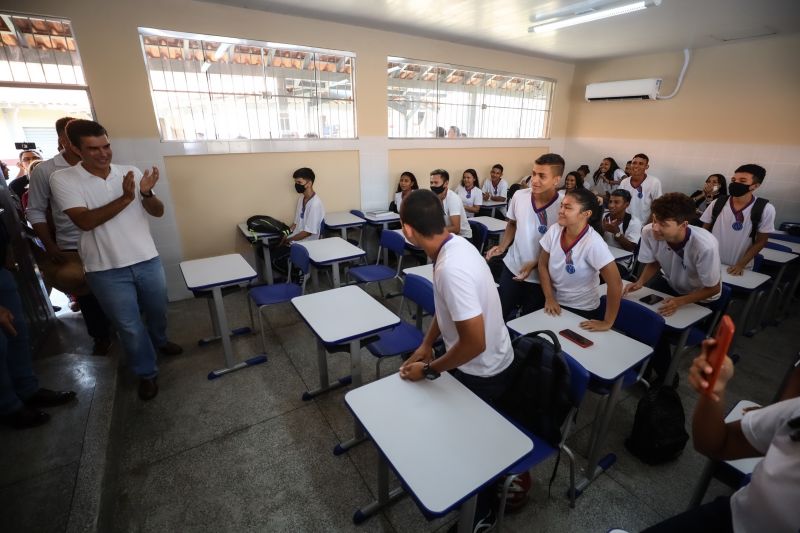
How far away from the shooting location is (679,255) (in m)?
2.37

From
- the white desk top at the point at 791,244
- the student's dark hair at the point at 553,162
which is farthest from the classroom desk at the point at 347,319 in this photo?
the white desk top at the point at 791,244

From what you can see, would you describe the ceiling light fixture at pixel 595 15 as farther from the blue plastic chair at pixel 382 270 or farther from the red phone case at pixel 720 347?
the red phone case at pixel 720 347

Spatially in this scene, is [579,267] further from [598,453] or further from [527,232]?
[598,453]

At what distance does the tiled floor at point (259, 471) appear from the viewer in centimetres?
172

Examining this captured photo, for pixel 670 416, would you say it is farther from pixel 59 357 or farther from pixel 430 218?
pixel 59 357

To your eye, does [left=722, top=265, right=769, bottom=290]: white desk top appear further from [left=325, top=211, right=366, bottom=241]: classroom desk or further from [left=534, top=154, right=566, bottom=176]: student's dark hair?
[left=325, top=211, right=366, bottom=241]: classroom desk

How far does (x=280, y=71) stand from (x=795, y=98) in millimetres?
6501

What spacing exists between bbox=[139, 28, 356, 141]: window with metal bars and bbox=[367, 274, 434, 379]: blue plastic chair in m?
2.98

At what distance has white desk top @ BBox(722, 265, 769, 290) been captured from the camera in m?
2.76

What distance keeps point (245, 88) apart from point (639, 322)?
4460mm

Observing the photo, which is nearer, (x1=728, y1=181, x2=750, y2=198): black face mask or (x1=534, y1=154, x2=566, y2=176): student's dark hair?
(x1=534, y1=154, x2=566, y2=176): student's dark hair

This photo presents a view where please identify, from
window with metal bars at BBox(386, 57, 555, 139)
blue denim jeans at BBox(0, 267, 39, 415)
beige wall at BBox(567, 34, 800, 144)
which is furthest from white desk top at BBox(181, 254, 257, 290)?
beige wall at BBox(567, 34, 800, 144)

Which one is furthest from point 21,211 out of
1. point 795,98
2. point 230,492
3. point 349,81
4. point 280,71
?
point 795,98

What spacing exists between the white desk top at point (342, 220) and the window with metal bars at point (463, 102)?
4.74 ft
